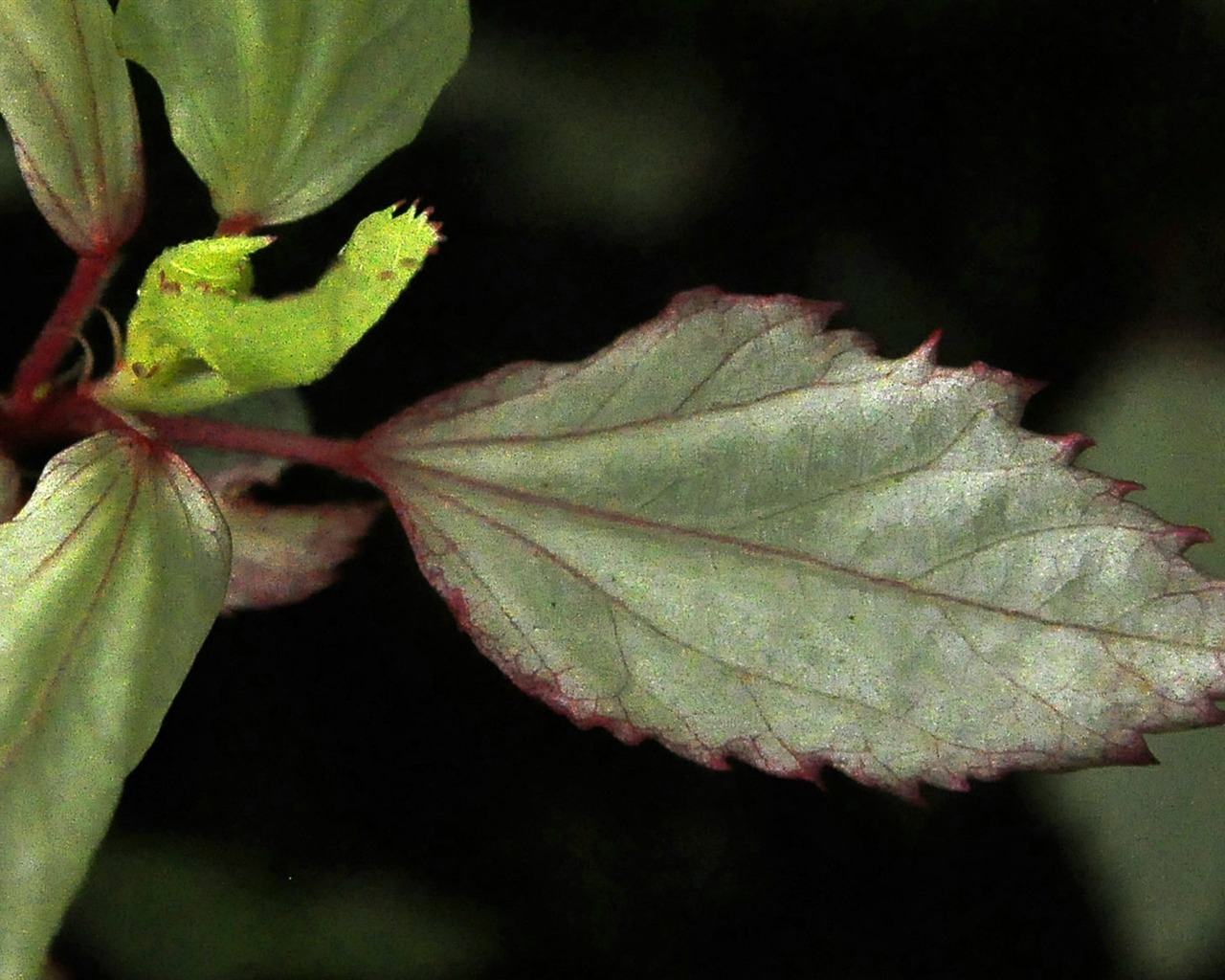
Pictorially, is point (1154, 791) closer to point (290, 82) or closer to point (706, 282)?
point (706, 282)

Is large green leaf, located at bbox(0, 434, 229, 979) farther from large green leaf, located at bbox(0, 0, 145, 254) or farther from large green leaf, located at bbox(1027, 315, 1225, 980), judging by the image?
large green leaf, located at bbox(1027, 315, 1225, 980)

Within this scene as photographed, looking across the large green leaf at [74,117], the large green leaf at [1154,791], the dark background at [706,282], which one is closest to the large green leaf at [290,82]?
the large green leaf at [74,117]

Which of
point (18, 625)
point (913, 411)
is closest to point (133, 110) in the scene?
point (18, 625)

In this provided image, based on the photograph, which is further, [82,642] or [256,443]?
[256,443]

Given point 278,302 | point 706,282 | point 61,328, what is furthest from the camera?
point 706,282

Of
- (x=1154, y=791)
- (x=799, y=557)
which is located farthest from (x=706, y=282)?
(x=1154, y=791)

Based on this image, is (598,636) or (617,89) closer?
(598,636)

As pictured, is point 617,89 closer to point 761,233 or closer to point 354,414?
point 761,233
